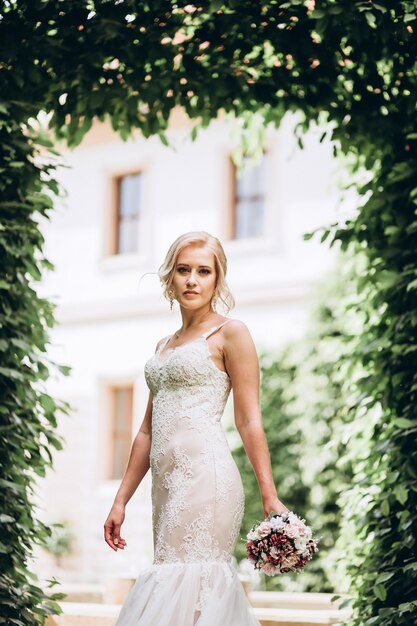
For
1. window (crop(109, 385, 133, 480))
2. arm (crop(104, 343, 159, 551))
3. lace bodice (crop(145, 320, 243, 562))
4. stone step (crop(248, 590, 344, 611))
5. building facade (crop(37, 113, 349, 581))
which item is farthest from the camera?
window (crop(109, 385, 133, 480))

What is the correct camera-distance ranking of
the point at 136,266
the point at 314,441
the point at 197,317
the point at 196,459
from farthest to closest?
the point at 136,266 → the point at 314,441 → the point at 197,317 → the point at 196,459

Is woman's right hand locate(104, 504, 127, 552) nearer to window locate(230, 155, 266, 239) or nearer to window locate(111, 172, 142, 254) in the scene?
window locate(230, 155, 266, 239)

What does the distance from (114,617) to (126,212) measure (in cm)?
1428

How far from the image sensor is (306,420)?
46.4 feet

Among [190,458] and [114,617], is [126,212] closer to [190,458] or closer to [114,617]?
[114,617]

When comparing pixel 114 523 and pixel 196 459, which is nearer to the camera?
pixel 196 459

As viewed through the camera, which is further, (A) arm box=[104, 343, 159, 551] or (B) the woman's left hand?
Result: (A) arm box=[104, 343, 159, 551]

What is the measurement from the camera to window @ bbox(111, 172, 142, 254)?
20469 millimetres

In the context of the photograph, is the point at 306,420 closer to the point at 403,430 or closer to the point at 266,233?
the point at 266,233

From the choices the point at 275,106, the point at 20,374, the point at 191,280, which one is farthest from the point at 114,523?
the point at 275,106

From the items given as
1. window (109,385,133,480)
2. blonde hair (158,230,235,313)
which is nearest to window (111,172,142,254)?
window (109,385,133,480)

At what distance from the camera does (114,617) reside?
268 inches

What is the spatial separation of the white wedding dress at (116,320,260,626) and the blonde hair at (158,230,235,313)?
138 mm

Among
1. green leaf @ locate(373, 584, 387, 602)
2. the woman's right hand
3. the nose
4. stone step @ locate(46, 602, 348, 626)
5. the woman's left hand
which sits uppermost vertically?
the nose
